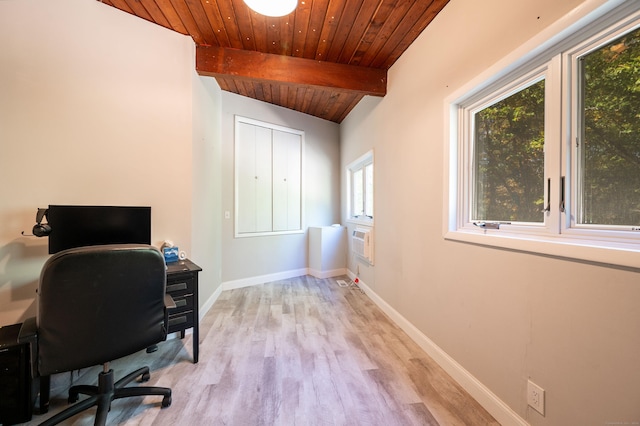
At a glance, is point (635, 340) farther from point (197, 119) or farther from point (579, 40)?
point (197, 119)

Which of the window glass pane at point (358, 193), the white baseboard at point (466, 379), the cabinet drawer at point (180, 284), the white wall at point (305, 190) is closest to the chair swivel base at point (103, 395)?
the cabinet drawer at point (180, 284)

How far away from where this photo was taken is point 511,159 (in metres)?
1.51

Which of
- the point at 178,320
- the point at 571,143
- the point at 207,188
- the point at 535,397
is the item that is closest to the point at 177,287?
the point at 178,320

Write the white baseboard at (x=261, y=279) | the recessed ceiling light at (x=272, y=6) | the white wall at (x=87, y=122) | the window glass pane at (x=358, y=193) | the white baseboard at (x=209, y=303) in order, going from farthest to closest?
the window glass pane at (x=358, y=193), the white baseboard at (x=261, y=279), the white baseboard at (x=209, y=303), the white wall at (x=87, y=122), the recessed ceiling light at (x=272, y=6)

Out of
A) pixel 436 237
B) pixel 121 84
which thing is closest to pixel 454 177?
pixel 436 237

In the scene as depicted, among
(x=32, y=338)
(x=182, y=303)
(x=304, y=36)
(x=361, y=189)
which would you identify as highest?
(x=304, y=36)

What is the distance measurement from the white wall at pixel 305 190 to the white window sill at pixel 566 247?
3.07m

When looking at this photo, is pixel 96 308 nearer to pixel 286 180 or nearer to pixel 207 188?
pixel 207 188

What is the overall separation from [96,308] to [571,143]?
2.39m

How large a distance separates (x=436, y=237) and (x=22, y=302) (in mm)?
3147

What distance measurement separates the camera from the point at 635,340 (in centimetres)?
89

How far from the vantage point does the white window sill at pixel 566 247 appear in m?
0.91

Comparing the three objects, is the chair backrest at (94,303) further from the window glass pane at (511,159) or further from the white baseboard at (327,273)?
the white baseboard at (327,273)

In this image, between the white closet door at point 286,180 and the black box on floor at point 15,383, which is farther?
the white closet door at point 286,180
